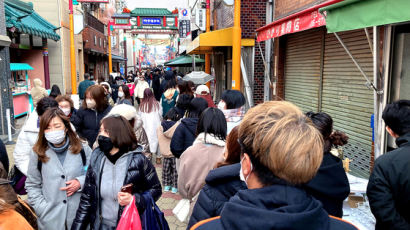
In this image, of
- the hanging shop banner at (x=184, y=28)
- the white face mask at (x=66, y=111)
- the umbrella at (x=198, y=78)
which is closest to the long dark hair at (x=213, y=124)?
the white face mask at (x=66, y=111)

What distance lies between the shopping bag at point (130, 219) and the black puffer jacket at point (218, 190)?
2.67ft

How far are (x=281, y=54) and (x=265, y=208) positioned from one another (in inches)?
382

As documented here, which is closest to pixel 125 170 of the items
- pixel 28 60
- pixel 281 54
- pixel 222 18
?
pixel 281 54

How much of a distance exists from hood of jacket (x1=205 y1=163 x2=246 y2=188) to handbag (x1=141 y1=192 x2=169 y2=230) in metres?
1.05

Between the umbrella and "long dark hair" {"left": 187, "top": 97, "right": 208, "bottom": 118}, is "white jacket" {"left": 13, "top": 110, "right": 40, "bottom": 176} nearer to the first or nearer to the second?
"long dark hair" {"left": 187, "top": 97, "right": 208, "bottom": 118}

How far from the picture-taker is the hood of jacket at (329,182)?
2492 millimetres

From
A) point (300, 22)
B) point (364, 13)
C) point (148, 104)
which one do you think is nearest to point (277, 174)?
point (364, 13)

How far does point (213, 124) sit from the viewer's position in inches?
137

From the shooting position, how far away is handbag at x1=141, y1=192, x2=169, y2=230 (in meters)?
2.97

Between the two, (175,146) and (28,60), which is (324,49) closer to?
(175,146)

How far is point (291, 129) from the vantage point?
138cm

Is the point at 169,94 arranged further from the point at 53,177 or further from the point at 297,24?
the point at 53,177

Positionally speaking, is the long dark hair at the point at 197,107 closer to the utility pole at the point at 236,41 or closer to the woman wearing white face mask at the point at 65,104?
the woman wearing white face mask at the point at 65,104

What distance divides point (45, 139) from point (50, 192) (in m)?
0.52
